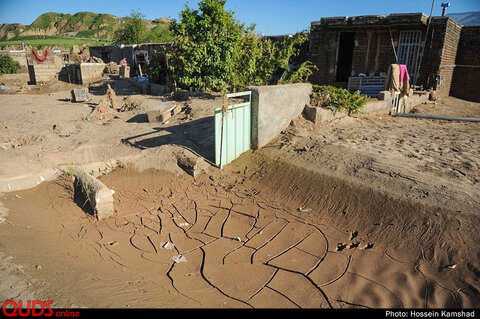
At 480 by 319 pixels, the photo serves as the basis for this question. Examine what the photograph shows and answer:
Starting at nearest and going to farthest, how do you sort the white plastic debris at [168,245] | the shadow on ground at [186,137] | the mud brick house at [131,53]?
the white plastic debris at [168,245], the shadow on ground at [186,137], the mud brick house at [131,53]

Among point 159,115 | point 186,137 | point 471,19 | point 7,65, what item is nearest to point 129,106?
point 159,115

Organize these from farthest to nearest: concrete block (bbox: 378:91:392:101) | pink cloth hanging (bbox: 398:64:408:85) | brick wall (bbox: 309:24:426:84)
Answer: brick wall (bbox: 309:24:426:84) < pink cloth hanging (bbox: 398:64:408:85) < concrete block (bbox: 378:91:392:101)

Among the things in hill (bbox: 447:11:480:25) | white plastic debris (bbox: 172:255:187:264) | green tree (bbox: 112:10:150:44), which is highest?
hill (bbox: 447:11:480:25)

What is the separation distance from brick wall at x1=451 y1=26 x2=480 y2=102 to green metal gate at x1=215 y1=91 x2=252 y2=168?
1166 cm

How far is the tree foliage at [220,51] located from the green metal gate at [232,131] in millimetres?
3949

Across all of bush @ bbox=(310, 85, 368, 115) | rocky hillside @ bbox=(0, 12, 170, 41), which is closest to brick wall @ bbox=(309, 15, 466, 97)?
bush @ bbox=(310, 85, 368, 115)

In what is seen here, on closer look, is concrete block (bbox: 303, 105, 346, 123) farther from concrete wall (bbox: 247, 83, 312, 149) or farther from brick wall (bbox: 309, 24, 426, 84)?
brick wall (bbox: 309, 24, 426, 84)

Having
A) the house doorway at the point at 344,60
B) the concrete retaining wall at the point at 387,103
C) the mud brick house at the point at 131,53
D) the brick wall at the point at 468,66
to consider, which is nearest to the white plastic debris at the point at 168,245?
the concrete retaining wall at the point at 387,103

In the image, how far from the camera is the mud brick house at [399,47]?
10.9m

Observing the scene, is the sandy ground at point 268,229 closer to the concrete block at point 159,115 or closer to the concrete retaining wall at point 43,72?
the concrete block at point 159,115

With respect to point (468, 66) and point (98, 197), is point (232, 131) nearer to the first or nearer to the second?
point (98, 197)

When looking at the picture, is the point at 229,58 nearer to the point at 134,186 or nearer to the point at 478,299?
the point at 134,186

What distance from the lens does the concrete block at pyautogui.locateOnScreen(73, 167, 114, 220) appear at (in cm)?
416

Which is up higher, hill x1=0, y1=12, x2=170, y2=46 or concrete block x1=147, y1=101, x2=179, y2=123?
hill x1=0, y1=12, x2=170, y2=46
